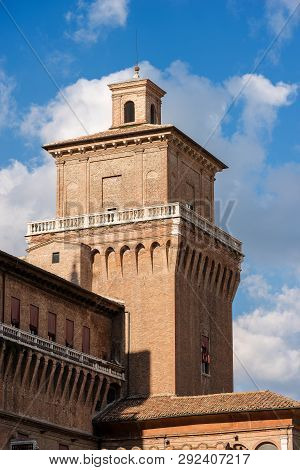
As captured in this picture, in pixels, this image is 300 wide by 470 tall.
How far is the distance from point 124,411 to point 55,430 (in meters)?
5.17

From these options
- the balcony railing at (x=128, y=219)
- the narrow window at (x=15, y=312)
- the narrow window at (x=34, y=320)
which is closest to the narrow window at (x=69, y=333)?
the narrow window at (x=34, y=320)

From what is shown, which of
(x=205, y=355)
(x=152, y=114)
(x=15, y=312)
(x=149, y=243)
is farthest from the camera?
(x=152, y=114)

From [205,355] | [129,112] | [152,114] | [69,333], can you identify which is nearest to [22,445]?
[69,333]

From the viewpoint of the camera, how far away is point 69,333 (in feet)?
210

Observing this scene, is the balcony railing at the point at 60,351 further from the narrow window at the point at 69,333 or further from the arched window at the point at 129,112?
the arched window at the point at 129,112

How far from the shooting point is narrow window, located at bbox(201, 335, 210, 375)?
69.6 m

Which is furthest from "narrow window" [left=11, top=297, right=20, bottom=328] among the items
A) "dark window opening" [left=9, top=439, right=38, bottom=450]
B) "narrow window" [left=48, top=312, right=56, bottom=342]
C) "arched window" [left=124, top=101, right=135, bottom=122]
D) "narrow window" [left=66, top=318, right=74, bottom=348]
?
"arched window" [left=124, top=101, right=135, bottom=122]

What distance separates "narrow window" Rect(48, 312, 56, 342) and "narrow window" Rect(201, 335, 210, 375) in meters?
10.2

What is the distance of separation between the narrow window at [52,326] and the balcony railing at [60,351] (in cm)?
126

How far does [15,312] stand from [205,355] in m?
14.1

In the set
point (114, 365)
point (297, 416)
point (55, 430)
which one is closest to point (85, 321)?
point (114, 365)

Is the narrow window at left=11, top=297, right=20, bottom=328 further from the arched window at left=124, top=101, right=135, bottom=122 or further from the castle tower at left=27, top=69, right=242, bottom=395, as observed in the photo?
the arched window at left=124, top=101, right=135, bottom=122

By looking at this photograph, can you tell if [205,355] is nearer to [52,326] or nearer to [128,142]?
[52,326]

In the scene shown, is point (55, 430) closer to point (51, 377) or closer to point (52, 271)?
point (51, 377)
